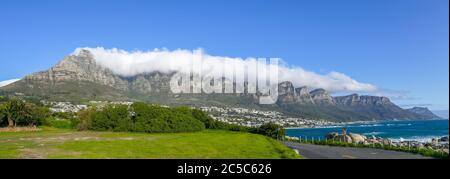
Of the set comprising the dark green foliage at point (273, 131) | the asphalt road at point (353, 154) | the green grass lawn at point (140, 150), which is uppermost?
the green grass lawn at point (140, 150)

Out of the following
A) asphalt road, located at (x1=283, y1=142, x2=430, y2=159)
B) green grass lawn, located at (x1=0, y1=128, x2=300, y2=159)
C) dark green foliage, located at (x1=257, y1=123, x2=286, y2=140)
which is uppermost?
green grass lawn, located at (x1=0, y1=128, x2=300, y2=159)

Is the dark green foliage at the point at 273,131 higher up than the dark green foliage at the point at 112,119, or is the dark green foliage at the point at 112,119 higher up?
the dark green foliage at the point at 112,119

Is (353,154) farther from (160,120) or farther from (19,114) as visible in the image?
(19,114)

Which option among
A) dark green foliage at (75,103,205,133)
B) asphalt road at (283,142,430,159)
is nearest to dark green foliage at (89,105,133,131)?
dark green foliage at (75,103,205,133)

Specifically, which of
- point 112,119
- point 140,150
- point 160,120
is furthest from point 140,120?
point 140,150

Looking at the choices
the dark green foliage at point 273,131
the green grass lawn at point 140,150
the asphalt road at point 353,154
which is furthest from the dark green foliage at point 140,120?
the asphalt road at point 353,154

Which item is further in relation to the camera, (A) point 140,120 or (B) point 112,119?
(B) point 112,119

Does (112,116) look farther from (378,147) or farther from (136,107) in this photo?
(378,147)

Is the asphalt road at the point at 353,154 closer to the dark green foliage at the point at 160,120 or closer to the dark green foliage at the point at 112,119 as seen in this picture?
the dark green foliage at the point at 160,120

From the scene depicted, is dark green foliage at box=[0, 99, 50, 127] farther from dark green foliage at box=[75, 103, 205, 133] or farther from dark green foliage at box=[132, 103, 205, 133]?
dark green foliage at box=[132, 103, 205, 133]

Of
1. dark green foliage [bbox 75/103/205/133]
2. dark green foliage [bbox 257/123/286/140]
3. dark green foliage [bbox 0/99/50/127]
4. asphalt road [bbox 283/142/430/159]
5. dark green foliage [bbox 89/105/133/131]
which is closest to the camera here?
asphalt road [bbox 283/142/430/159]
